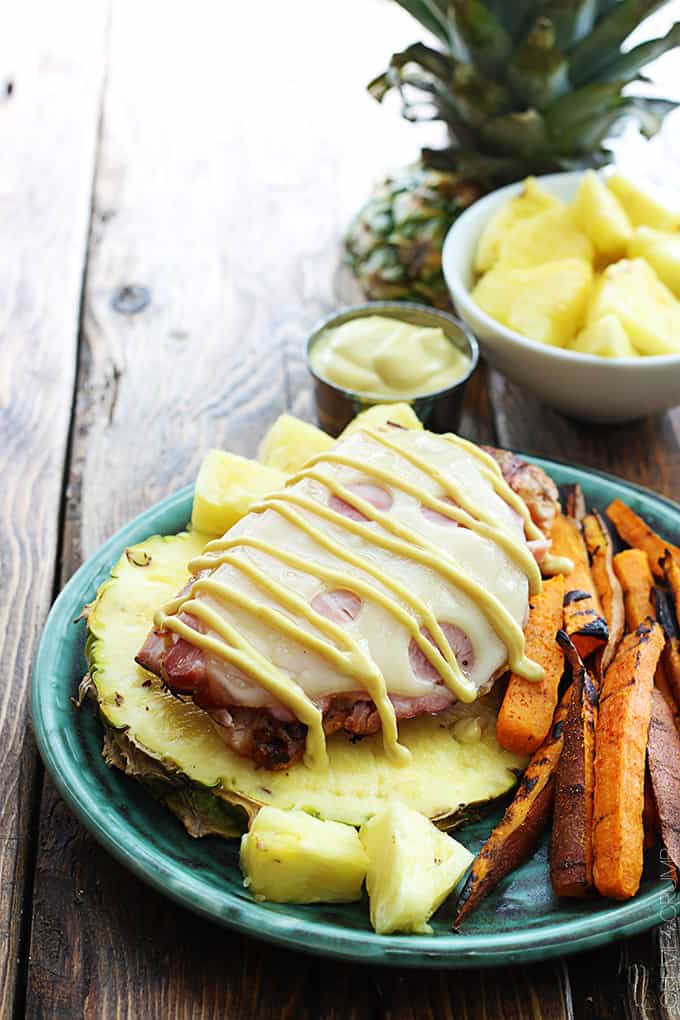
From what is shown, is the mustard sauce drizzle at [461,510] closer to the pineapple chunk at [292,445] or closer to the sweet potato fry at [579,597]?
the sweet potato fry at [579,597]

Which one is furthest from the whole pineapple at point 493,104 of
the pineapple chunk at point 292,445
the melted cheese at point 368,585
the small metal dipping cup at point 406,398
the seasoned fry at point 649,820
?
the seasoned fry at point 649,820

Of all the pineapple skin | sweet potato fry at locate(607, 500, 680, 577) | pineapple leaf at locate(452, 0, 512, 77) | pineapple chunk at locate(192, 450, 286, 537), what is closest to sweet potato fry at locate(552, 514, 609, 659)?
sweet potato fry at locate(607, 500, 680, 577)

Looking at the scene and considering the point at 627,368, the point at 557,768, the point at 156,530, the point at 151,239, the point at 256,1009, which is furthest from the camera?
the point at 151,239

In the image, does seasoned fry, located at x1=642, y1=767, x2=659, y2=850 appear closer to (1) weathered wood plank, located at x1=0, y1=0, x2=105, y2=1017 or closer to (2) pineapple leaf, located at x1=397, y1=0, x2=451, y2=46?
(1) weathered wood plank, located at x1=0, y1=0, x2=105, y2=1017

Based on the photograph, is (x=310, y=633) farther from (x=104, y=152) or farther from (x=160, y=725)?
(x=104, y=152)

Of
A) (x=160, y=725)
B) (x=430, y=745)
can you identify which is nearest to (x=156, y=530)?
(x=160, y=725)

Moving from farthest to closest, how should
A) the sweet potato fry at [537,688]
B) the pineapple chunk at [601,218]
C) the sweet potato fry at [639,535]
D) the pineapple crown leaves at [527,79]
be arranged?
the pineapple crown leaves at [527,79] < the pineapple chunk at [601,218] < the sweet potato fry at [639,535] < the sweet potato fry at [537,688]

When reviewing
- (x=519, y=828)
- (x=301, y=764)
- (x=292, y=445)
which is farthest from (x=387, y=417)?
(x=519, y=828)

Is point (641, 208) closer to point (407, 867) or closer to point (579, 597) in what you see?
point (579, 597)
